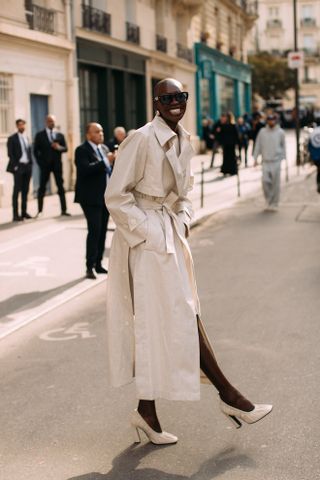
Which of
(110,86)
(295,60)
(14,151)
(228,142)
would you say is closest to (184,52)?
(295,60)

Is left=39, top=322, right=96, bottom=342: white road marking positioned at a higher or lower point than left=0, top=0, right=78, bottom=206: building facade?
lower

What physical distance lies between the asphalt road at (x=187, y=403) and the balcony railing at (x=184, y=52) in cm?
2542

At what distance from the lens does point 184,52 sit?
34844mm

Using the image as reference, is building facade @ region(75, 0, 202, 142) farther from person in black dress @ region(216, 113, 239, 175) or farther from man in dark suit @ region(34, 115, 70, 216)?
man in dark suit @ region(34, 115, 70, 216)

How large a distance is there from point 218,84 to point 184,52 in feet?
25.3


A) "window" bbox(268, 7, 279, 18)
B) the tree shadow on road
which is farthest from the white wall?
"window" bbox(268, 7, 279, 18)

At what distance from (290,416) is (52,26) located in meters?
17.3

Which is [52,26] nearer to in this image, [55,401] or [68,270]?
[68,270]

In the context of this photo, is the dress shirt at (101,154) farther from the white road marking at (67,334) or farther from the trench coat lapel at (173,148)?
the trench coat lapel at (173,148)

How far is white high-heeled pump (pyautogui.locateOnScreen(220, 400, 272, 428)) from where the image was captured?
15.4 ft

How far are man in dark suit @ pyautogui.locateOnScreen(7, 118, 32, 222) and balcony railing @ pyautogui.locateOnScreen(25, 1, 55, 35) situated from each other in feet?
15.8

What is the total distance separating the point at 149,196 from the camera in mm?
4605

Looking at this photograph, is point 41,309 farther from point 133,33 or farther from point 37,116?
point 133,33

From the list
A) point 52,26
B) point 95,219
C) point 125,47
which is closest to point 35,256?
point 95,219
